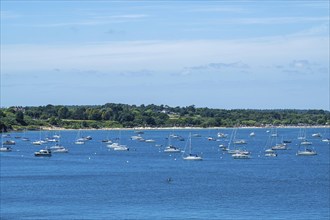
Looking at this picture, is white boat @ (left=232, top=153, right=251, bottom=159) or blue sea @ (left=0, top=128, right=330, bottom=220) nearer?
blue sea @ (left=0, top=128, right=330, bottom=220)

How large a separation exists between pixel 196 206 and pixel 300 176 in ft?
133

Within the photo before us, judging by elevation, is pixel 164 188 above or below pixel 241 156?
below

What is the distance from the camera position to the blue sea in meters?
86.6

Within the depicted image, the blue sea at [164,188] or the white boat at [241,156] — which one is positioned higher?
the white boat at [241,156]

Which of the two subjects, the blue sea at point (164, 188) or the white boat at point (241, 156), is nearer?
the blue sea at point (164, 188)

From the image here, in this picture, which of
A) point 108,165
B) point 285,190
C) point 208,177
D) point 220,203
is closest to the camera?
point 220,203

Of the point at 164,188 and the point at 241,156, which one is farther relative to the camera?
the point at 241,156

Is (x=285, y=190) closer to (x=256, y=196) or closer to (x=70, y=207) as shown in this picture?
(x=256, y=196)

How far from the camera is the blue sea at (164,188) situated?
86.6 metres

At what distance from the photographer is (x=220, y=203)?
93.6 meters

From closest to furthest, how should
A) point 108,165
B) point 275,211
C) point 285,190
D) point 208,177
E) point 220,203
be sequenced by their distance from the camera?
1. point 275,211
2. point 220,203
3. point 285,190
4. point 208,177
5. point 108,165

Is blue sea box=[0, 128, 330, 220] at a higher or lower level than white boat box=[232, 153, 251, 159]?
lower

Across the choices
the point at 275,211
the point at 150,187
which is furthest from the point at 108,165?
the point at 275,211

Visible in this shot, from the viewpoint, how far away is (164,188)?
10919 cm
